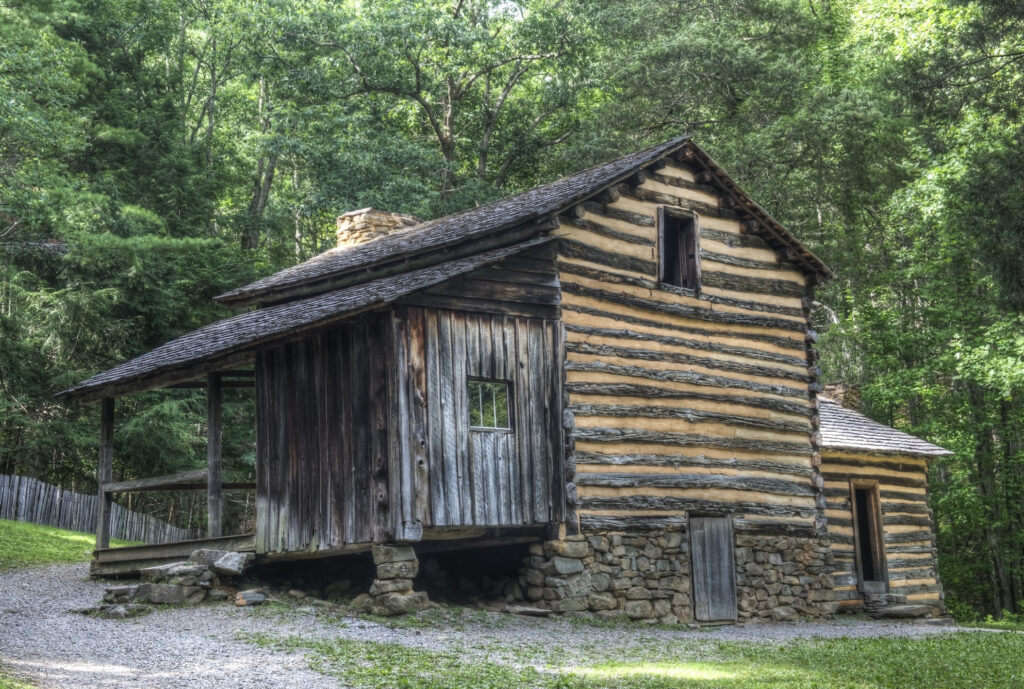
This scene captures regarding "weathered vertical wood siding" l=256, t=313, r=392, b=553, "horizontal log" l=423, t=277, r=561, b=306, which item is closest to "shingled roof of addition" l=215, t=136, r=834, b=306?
"horizontal log" l=423, t=277, r=561, b=306

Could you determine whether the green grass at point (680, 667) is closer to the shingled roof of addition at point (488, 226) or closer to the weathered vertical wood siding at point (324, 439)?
the weathered vertical wood siding at point (324, 439)

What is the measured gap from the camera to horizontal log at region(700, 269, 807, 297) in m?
18.0

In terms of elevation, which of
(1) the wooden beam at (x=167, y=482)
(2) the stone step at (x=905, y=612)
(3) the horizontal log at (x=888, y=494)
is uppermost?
(1) the wooden beam at (x=167, y=482)

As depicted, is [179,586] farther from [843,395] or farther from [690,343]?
[843,395]

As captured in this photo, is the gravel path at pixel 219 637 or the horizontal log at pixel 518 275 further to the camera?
the horizontal log at pixel 518 275

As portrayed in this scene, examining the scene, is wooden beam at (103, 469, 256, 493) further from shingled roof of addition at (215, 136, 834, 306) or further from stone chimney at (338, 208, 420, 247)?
stone chimney at (338, 208, 420, 247)

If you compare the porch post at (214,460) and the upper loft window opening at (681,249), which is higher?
the upper loft window opening at (681,249)

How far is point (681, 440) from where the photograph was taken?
16.8 m

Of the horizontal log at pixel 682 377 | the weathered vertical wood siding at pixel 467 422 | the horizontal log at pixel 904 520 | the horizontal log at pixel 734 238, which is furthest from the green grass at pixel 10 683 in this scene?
the horizontal log at pixel 904 520

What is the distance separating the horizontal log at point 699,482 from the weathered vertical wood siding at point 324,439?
10.6 ft

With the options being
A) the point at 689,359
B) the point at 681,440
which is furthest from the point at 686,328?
the point at 681,440

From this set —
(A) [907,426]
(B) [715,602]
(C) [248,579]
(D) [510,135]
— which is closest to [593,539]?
(B) [715,602]

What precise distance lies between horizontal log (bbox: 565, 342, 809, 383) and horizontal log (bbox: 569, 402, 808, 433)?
0.80m

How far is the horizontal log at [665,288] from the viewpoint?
52.3 ft
